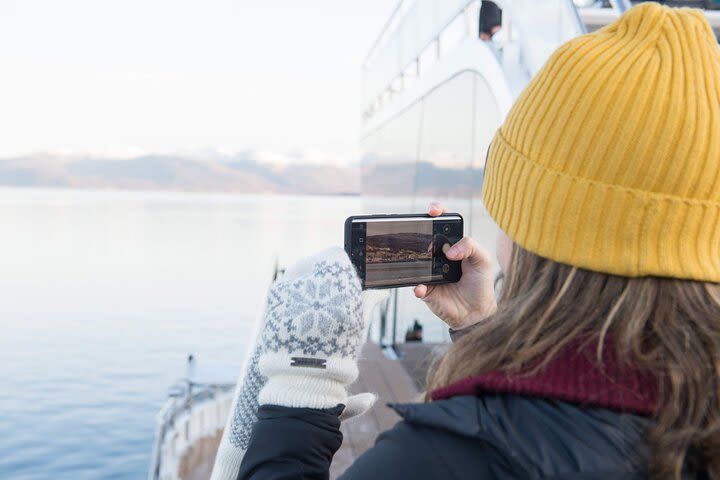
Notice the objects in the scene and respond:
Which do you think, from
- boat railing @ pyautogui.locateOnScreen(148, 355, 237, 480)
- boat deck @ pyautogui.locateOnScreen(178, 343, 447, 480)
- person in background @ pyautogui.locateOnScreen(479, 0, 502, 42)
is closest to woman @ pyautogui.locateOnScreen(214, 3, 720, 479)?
boat deck @ pyautogui.locateOnScreen(178, 343, 447, 480)

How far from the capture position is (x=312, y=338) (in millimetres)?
1114

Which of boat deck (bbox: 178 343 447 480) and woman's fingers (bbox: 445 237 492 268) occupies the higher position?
woman's fingers (bbox: 445 237 492 268)

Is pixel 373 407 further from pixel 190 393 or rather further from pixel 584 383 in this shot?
pixel 584 383

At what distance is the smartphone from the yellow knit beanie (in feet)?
1.75

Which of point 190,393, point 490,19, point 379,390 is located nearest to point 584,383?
point 490,19

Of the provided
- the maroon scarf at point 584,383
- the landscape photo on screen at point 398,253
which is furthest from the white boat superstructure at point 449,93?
the maroon scarf at point 584,383

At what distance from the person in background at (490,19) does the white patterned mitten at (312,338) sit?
534 cm

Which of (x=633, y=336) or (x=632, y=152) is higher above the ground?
(x=632, y=152)

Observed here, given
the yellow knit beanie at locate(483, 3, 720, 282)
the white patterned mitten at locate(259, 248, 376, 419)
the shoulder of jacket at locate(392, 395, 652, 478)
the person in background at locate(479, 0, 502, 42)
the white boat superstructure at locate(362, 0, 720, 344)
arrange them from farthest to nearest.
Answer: the person in background at locate(479, 0, 502, 42)
the white boat superstructure at locate(362, 0, 720, 344)
the white patterned mitten at locate(259, 248, 376, 419)
the yellow knit beanie at locate(483, 3, 720, 282)
the shoulder of jacket at locate(392, 395, 652, 478)

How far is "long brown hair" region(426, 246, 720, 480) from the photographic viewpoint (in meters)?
0.86

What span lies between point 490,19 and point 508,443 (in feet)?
18.9

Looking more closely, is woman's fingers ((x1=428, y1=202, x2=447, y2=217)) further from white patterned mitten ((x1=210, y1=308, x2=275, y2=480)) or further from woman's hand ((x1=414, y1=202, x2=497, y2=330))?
white patterned mitten ((x1=210, y1=308, x2=275, y2=480))

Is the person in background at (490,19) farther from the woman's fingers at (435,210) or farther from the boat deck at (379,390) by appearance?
the woman's fingers at (435,210)

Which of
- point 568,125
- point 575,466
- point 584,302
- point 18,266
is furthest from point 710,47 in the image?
point 18,266
